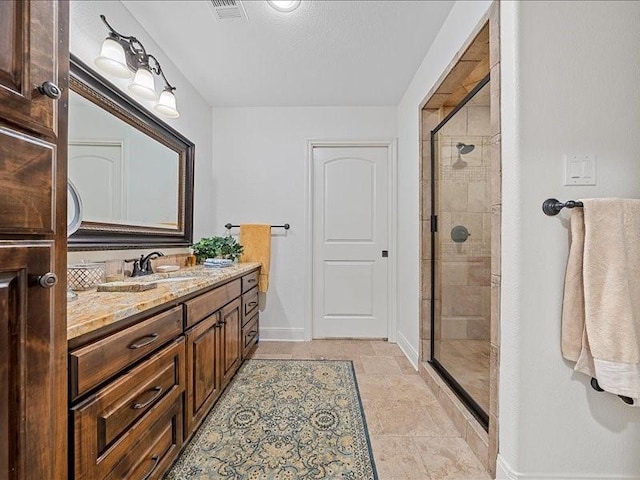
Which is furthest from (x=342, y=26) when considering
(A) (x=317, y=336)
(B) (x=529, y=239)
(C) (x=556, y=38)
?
(A) (x=317, y=336)

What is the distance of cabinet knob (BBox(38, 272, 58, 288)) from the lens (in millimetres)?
712

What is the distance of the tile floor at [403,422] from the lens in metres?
1.48

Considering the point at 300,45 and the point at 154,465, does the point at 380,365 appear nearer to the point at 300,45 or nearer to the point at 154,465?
the point at 154,465

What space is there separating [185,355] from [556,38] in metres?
2.01

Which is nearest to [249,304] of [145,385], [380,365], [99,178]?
[380,365]

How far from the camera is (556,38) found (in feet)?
4.14

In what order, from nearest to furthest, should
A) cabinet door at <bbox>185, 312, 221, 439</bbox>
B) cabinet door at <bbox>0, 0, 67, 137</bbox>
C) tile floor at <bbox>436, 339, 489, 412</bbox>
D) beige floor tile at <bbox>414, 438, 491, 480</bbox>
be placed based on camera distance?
cabinet door at <bbox>0, 0, 67, 137</bbox> → beige floor tile at <bbox>414, 438, 491, 480</bbox> → cabinet door at <bbox>185, 312, 221, 439</bbox> → tile floor at <bbox>436, 339, 489, 412</bbox>

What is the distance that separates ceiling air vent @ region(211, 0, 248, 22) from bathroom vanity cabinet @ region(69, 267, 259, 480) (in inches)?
62.2

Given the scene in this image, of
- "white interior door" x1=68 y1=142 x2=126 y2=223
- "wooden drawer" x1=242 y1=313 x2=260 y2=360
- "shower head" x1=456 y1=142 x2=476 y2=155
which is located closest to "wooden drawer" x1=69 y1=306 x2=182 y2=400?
"white interior door" x1=68 y1=142 x2=126 y2=223

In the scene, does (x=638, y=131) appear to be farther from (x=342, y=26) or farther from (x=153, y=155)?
(x=153, y=155)

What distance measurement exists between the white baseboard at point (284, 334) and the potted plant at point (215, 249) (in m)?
0.90

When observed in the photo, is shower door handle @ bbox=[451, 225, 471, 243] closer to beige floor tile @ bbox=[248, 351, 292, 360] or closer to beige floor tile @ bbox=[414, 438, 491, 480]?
beige floor tile @ bbox=[414, 438, 491, 480]

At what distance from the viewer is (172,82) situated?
2484mm

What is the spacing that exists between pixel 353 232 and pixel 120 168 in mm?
2100
